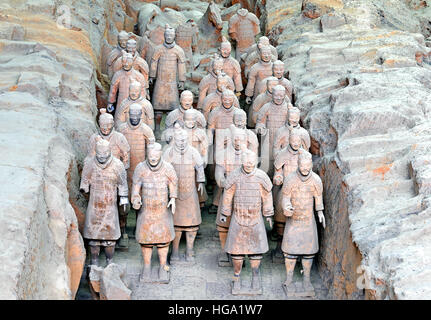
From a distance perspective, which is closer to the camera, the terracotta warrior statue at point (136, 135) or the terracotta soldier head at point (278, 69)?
the terracotta warrior statue at point (136, 135)

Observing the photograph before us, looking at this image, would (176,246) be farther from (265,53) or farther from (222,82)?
(265,53)

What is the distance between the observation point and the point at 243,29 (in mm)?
13289

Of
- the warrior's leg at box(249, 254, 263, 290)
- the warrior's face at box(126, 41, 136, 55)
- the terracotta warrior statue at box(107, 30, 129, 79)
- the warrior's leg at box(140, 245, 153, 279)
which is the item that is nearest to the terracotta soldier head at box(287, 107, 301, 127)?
the warrior's leg at box(249, 254, 263, 290)

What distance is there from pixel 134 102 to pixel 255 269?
2596 mm

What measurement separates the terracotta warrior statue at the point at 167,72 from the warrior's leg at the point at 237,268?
135 inches

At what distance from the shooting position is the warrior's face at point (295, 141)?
8.84 m

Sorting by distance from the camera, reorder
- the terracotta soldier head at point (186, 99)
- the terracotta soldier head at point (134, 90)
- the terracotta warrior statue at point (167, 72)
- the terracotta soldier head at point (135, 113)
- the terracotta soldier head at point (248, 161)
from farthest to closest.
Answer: the terracotta warrior statue at point (167, 72) < the terracotta soldier head at point (134, 90) < the terracotta soldier head at point (186, 99) < the terracotta soldier head at point (135, 113) < the terracotta soldier head at point (248, 161)

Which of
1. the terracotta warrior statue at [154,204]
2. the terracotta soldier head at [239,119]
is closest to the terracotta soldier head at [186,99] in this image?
the terracotta soldier head at [239,119]

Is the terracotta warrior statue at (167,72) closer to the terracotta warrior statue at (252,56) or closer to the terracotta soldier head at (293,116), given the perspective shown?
the terracotta warrior statue at (252,56)

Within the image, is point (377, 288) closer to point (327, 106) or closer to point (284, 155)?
point (284, 155)

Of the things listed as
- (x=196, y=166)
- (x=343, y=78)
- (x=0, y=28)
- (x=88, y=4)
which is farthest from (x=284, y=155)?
(x=88, y=4)

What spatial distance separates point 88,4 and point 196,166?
5.53 m

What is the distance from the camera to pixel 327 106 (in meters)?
10.0

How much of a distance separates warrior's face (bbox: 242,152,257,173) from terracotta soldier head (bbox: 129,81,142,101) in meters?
2.07
